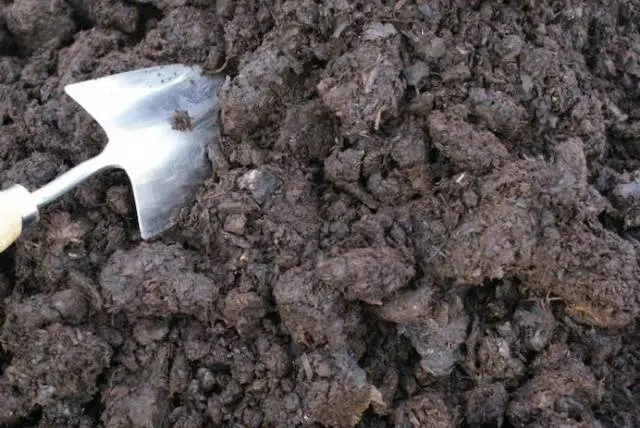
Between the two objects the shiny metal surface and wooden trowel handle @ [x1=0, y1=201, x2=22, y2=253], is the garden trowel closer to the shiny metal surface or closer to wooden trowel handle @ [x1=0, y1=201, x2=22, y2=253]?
the shiny metal surface

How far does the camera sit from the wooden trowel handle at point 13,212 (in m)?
1.54

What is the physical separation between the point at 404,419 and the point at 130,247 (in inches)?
33.1

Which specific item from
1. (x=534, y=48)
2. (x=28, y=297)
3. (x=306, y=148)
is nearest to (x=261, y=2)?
(x=306, y=148)

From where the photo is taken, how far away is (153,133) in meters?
1.79

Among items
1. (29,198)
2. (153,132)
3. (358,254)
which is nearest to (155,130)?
(153,132)

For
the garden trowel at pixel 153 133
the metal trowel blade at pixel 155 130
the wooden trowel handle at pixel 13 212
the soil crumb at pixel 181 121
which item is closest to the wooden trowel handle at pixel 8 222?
the wooden trowel handle at pixel 13 212

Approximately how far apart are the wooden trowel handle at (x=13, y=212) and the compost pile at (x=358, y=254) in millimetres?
166

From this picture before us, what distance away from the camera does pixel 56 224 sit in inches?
69.1

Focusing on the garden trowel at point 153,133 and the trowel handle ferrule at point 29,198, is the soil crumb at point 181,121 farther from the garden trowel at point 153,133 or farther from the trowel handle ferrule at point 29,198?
the trowel handle ferrule at point 29,198

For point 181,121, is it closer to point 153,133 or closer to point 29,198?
point 153,133

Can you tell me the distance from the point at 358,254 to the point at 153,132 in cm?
66

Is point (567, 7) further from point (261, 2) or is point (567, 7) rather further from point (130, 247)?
point (130, 247)

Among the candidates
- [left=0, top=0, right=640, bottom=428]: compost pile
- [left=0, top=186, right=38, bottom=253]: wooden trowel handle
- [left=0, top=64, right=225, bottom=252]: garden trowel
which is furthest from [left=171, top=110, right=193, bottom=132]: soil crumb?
[left=0, top=186, right=38, bottom=253]: wooden trowel handle

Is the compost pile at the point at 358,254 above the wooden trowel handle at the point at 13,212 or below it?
below
